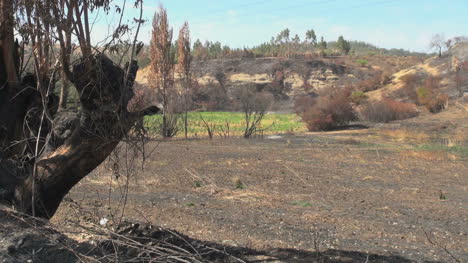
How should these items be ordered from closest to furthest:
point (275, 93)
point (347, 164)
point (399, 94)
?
point (347, 164)
point (399, 94)
point (275, 93)

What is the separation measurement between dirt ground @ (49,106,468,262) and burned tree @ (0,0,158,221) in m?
0.61

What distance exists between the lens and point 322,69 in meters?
77.6

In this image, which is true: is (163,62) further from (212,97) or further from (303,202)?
(212,97)

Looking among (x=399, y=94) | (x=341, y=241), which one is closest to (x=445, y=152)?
(x=341, y=241)

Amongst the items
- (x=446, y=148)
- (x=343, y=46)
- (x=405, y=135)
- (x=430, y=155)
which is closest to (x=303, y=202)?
(x=430, y=155)

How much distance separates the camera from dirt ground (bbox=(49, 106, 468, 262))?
7.49 metres

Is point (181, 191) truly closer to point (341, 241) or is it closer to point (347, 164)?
point (341, 241)

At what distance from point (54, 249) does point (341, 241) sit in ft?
13.2

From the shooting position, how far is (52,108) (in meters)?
6.66

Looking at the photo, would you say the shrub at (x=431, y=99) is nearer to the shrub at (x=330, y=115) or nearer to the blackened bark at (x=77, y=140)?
the shrub at (x=330, y=115)

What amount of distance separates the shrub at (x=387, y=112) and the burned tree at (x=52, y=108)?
117ft

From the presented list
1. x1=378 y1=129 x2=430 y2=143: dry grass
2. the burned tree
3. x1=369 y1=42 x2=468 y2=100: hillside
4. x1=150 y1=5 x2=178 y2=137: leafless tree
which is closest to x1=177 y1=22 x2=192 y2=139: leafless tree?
x1=150 y1=5 x2=178 y2=137: leafless tree

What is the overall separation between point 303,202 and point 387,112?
100ft

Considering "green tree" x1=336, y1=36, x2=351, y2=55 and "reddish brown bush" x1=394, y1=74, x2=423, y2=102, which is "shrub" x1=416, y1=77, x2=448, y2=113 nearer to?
"reddish brown bush" x1=394, y1=74, x2=423, y2=102
